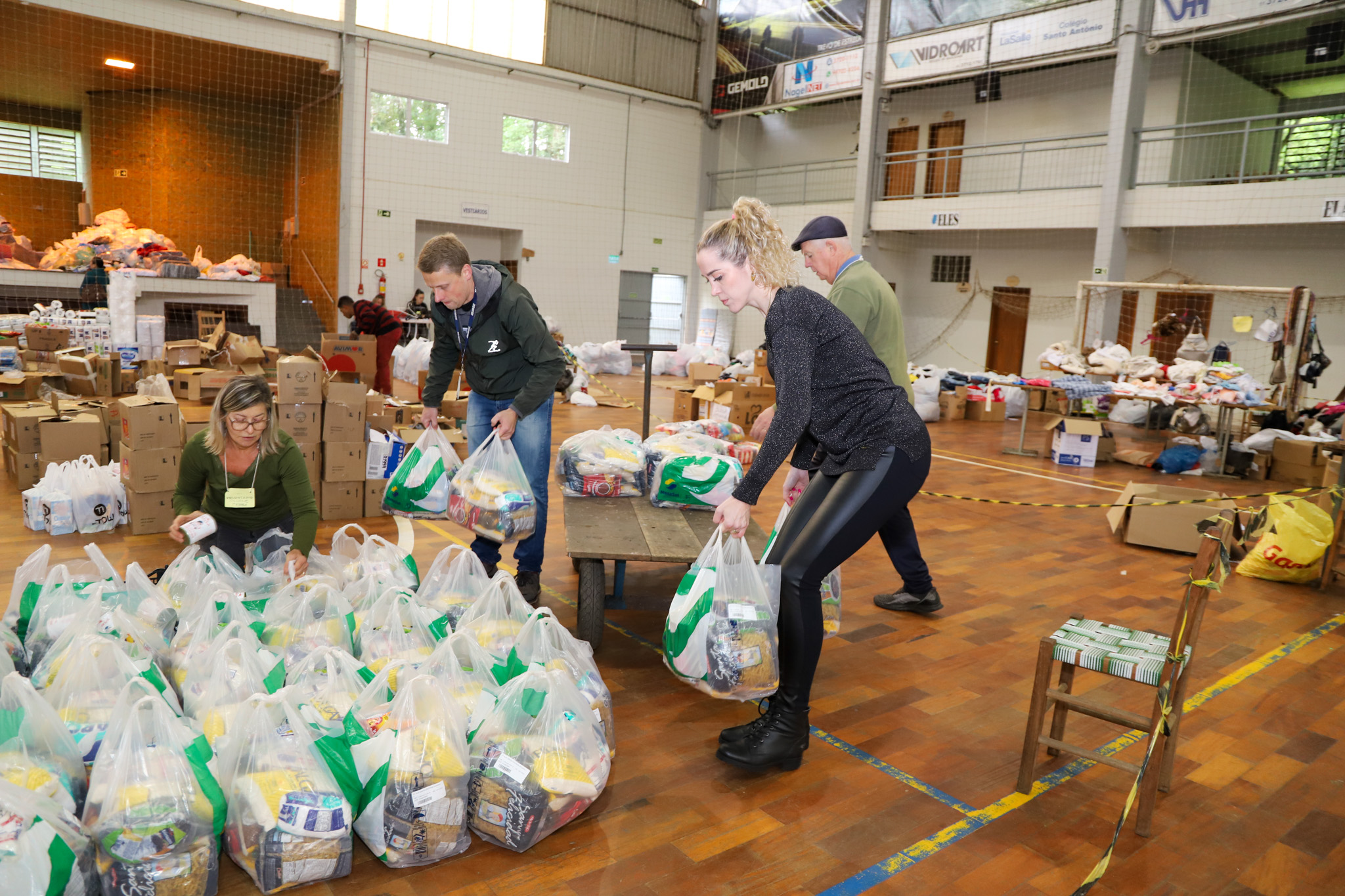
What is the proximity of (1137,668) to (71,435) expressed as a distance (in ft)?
17.8

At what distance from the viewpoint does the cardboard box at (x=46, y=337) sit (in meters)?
8.41

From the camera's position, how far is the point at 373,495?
5035 millimetres

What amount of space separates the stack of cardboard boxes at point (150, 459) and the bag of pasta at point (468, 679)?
289cm

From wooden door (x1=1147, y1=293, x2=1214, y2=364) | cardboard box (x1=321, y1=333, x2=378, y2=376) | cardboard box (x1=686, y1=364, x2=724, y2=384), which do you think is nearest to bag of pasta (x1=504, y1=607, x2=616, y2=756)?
cardboard box (x1=321, y1=333, x2=378, y2=376)

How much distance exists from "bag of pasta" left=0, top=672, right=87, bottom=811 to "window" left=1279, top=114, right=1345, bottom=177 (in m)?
14.1

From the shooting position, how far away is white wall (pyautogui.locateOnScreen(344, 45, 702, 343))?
567 inches

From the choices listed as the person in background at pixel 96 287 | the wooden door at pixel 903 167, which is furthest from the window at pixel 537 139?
the person in background at pixel 96 287

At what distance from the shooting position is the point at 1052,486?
6.98 meters

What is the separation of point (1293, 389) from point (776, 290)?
32.0 feet

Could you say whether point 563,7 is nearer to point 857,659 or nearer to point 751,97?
point 751,97

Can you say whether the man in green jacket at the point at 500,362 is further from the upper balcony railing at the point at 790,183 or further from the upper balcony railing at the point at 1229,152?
the upper balcony railing at the point at 790,183

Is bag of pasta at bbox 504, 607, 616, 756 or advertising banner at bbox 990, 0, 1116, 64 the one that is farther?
advertising banner at bbox 990, 0, 1116, 64

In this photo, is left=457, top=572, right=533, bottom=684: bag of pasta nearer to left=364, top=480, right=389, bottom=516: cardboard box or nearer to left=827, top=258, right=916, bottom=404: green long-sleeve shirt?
left=827, top=258, right=916, bottom=404: green long-sleeve shirt

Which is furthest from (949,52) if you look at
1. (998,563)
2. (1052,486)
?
(998,563)
